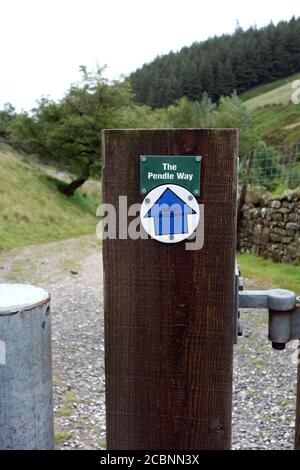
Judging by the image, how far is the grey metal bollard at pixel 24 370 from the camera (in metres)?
1.42

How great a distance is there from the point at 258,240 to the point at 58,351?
6.72m

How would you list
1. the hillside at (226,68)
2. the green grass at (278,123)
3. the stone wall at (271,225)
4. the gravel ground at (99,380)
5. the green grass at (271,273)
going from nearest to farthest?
the gravel ground at (99,380), the green grass at (271,273), the stone wall at (271,225), the green grass at (278,123), the hillside at (226,68)

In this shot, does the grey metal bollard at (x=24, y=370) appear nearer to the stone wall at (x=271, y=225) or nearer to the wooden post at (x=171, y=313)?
the wooden post at (x=171, y=313)

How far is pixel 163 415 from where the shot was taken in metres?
1.40

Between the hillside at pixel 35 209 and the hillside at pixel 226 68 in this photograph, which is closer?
the hillside at pixel 35 209

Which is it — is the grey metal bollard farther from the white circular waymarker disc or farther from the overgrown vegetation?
the overgrown vegetation

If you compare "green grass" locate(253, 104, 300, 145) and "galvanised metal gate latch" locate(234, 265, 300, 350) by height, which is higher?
"green grass" locate(253, 104, 300, 145)

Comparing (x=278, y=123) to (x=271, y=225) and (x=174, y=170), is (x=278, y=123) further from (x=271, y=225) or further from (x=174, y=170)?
(x=174, y=170)

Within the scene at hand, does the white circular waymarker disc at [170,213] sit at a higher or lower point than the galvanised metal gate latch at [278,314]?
higher

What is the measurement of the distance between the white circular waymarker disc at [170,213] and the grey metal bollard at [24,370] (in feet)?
1.64

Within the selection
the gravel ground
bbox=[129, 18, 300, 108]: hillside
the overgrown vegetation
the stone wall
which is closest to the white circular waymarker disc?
the gravel ground

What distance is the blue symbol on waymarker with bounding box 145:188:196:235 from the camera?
1.30 m

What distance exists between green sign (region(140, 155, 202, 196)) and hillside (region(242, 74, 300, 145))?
4341 cm

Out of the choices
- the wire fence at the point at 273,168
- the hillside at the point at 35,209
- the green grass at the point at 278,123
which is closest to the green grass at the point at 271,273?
the wire fence at the point at 273,168
